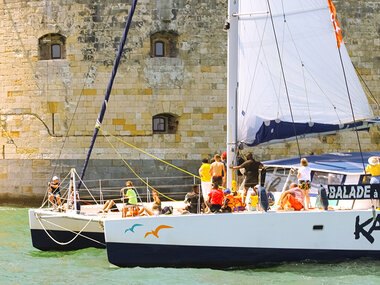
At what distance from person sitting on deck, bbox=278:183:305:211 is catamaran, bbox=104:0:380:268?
21 centimetres

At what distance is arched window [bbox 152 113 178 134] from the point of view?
69.7ft

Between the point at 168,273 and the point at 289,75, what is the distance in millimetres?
4413

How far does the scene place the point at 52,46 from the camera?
21406mm

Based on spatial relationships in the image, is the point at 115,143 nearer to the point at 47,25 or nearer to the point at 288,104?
the point at 47,25

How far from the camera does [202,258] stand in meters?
12.4

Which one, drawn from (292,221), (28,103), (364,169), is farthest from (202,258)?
(28,103)

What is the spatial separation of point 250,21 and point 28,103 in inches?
357

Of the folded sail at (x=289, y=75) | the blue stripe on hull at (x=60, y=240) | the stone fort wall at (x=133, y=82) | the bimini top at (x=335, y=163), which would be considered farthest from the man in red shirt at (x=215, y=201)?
the stone fort wall at (x=133, y=82)

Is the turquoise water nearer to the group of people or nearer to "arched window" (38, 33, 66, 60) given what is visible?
the group of people

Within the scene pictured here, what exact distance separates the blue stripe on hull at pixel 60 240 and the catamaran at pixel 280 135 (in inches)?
106

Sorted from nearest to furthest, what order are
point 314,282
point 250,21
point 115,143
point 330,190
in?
point 314,282 → point 330,190 → point 250,21 → point 115,143

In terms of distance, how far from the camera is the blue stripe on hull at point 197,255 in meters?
12.3

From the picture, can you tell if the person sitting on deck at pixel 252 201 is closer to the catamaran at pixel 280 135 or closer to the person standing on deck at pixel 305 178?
the catamaran at pixel 280 135

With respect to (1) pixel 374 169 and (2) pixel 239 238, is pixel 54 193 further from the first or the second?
(1) pixel 374 169
